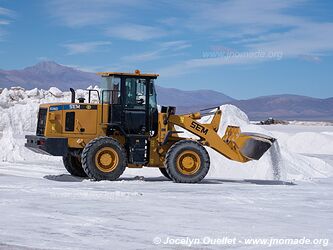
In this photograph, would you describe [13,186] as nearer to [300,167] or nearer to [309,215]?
[309,215]

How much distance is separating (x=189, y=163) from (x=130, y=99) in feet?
6.28

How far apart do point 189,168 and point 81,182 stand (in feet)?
7.80

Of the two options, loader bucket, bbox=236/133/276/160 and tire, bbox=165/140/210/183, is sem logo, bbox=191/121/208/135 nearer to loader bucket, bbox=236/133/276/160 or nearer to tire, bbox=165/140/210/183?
tire, bbox=165/140/210/183

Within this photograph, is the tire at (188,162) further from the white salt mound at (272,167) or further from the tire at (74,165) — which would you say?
the white salt mound at (272,167)

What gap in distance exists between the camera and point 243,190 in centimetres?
1330

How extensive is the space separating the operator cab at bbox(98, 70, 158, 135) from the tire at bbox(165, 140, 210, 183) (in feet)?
2.82

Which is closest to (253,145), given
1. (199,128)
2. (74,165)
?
(199,128)

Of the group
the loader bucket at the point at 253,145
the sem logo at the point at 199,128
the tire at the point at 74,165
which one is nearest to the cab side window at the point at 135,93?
the sem logo at the point at 199,128

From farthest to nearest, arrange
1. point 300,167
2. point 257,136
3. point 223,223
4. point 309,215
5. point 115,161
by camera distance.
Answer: point 300,167 < point 257,136 < point 115,161 < point 309,215 < point 223,223

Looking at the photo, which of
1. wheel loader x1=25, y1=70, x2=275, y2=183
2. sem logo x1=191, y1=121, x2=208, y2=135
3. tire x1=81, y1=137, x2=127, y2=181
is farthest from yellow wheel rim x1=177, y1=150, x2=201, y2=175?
tire x1=81, y1=137, x2=127, y2=181

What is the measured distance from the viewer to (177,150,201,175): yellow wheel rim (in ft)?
46.9

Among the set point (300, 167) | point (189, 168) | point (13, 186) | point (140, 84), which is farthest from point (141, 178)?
point (300, 167)

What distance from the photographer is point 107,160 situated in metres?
13.9

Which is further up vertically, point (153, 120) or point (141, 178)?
point (153, 120)
